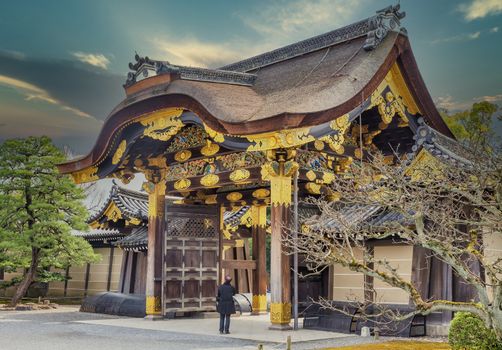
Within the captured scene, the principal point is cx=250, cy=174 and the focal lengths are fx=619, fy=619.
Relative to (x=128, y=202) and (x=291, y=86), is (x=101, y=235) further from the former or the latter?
(x=291, y=86)

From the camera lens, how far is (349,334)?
41.0 ft

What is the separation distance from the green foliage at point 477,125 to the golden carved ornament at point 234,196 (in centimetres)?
599

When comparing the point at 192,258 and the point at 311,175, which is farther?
the point at 192,258

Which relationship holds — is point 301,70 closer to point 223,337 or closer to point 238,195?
point 238,195

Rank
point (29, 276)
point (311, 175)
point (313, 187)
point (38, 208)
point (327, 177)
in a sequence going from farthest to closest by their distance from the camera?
point (29, 276) → point (38, 208) → point (313, 187) → point (327, 177) → point (311, 175)

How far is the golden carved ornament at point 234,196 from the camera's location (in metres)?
17.0

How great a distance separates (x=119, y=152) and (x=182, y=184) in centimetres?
181

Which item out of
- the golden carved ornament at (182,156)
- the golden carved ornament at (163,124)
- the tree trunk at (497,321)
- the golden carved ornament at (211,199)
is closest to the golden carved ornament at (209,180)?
the golden carved ornament at (182,156)

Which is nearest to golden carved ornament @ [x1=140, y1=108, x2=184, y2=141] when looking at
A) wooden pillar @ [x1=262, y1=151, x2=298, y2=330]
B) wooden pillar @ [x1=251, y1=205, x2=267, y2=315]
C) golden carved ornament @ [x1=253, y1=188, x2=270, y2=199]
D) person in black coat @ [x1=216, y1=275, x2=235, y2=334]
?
wooden pillar @ [x1=262, y1=151, x2=298, y2=330]

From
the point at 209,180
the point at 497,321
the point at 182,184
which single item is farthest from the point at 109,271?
the point at 497,321

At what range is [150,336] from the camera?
1214 cm

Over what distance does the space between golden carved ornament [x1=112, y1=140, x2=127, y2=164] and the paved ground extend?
13.4 ft

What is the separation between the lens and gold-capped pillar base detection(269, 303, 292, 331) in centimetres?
1230

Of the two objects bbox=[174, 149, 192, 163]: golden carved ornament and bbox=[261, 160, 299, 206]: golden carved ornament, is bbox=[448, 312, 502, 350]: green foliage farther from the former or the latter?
bbox=[174, 149, 192, 163]: golden carved ornament
